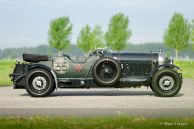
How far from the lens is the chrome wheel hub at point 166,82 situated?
49.2 feet

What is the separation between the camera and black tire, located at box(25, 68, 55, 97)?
48.5 feet

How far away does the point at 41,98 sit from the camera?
47.3ft

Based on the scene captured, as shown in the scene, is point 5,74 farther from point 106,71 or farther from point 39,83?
point 106,71

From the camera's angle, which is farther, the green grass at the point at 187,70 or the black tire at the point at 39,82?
the green grass at the point at 187,70

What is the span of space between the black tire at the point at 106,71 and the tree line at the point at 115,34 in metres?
62.2

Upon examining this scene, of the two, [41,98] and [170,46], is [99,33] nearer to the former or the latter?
[170,46]

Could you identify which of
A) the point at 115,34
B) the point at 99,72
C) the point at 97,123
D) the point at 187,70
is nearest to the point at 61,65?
the point at 99,72

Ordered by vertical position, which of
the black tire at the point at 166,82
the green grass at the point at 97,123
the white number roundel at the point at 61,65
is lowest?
the green grass at the point at 97,123

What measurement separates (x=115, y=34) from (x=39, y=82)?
6381cm

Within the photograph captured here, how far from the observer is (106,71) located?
1483 cm

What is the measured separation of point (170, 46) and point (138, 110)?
6962 cm

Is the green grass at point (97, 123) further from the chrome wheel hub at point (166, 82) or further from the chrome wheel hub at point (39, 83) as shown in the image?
the chrome wheel hub at point (166, 82)

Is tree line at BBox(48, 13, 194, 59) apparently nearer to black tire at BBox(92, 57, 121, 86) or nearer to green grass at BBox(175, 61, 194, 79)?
green grass at BBox(175, 61, 194, 79)

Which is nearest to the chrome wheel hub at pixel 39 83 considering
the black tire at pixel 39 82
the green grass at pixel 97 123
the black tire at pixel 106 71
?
the black tire at pixel 39 82
